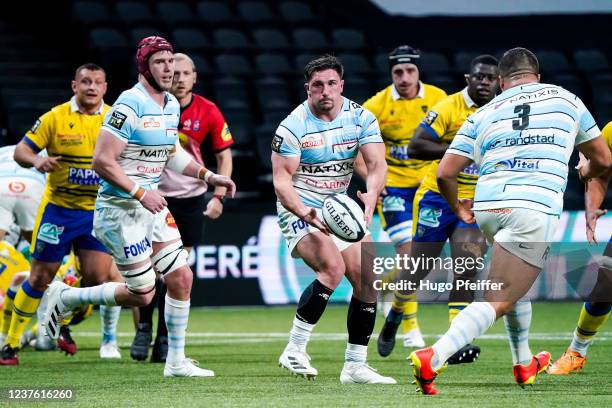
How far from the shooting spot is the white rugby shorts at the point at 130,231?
8.34 m

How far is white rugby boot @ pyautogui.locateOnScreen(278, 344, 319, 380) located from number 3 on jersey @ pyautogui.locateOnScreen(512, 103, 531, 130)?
210cm

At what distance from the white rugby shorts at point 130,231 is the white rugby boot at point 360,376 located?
1650 mm

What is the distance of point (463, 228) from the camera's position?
31.9 feet

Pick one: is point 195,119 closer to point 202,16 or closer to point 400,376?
point 400,376

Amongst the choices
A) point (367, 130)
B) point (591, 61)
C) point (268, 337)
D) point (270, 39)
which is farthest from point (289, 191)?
point (591, 61)

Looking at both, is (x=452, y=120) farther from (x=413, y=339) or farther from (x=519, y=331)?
(x=519, y=331)

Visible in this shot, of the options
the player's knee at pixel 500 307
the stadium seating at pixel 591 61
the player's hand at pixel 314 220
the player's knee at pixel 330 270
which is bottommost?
the player's knee at pixel 330 270

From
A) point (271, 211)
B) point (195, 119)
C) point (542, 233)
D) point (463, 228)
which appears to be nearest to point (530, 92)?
point (542, 233)

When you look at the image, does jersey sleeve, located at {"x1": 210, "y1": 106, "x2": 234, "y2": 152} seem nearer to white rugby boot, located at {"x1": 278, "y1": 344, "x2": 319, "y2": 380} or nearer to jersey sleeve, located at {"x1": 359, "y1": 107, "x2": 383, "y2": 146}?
jersey sleeve, located at {"x1": 359, "y1": 107, "x2": 383, "y2": 146}

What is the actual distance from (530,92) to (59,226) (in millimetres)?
4178

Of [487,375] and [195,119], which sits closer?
[487,375]

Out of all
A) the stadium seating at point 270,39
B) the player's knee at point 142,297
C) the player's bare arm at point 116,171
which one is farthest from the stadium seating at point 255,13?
the player's bare arm at point 116,171

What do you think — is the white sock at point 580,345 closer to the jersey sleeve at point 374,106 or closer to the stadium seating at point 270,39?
the jersey sleeve at point 374,106

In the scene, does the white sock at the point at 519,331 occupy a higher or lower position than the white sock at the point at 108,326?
higher
